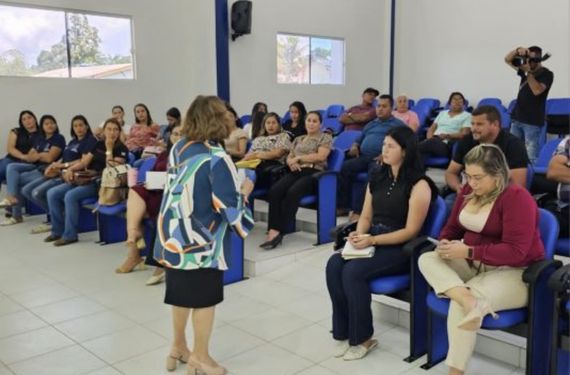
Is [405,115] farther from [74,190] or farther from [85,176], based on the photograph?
[74,190]

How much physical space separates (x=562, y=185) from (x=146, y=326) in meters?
2.31

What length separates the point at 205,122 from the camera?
2270 millimetres

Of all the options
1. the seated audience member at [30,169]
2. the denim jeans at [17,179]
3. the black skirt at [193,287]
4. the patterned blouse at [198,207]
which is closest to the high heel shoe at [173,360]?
the black skirt at [193,287]

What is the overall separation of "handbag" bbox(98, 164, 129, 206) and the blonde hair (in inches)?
118

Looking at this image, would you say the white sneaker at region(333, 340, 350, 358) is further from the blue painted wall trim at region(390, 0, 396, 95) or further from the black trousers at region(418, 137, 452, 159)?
the blue painted wall trim at region(390, 0, 396, 95)

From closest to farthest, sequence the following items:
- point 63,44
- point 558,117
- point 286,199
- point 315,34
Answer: point 286,199 < point 558,117 < point 63,44 < point 315,34

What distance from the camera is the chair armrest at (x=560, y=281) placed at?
1.92m

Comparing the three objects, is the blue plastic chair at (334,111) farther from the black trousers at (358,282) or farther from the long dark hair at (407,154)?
the black trousers at (358,282)

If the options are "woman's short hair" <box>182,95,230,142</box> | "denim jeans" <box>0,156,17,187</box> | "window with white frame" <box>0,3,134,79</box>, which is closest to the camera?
"woman's short hair" <box>182,95,230,142</box>

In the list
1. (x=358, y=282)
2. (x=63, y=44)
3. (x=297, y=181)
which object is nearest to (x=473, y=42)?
(x=297, y=181)

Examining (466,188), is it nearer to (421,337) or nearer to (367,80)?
(421,337)

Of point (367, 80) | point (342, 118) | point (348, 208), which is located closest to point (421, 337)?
point (348, 208)

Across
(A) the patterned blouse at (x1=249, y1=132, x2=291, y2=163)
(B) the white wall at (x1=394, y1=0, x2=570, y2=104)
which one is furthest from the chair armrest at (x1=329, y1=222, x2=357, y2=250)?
(B) the white wall at (x1=394, y1=0, x2=570, y2=104)

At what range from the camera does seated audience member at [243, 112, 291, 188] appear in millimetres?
4637
